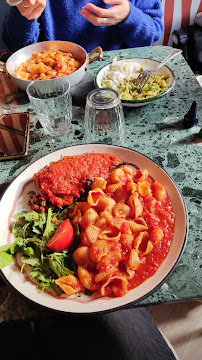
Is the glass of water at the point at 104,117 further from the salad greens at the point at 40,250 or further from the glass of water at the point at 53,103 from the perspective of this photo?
the salad greens at the point at 40,250

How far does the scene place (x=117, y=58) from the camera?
1.84 meters

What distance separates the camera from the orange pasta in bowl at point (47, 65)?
1562 millimetres

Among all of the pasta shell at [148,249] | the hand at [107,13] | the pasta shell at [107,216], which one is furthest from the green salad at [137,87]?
the pasta shell at [148,249]

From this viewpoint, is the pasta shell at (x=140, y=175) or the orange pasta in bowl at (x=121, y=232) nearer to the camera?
the orange pasta in bowl at (x=121, y=232)

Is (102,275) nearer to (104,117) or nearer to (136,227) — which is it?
(136,227)

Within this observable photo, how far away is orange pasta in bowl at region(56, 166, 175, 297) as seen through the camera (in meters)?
0.86

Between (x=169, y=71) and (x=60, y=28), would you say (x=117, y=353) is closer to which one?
(x=169, y=71)

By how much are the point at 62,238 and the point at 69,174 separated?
288mm

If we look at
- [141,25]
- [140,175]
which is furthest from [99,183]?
[141,25]

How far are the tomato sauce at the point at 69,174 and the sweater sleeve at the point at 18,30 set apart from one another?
1.09m

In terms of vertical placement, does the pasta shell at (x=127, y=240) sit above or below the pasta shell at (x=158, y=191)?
below

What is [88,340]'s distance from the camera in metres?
1.09

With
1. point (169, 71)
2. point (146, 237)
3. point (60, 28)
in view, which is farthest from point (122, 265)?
point (60, 28)

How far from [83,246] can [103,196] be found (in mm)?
207
